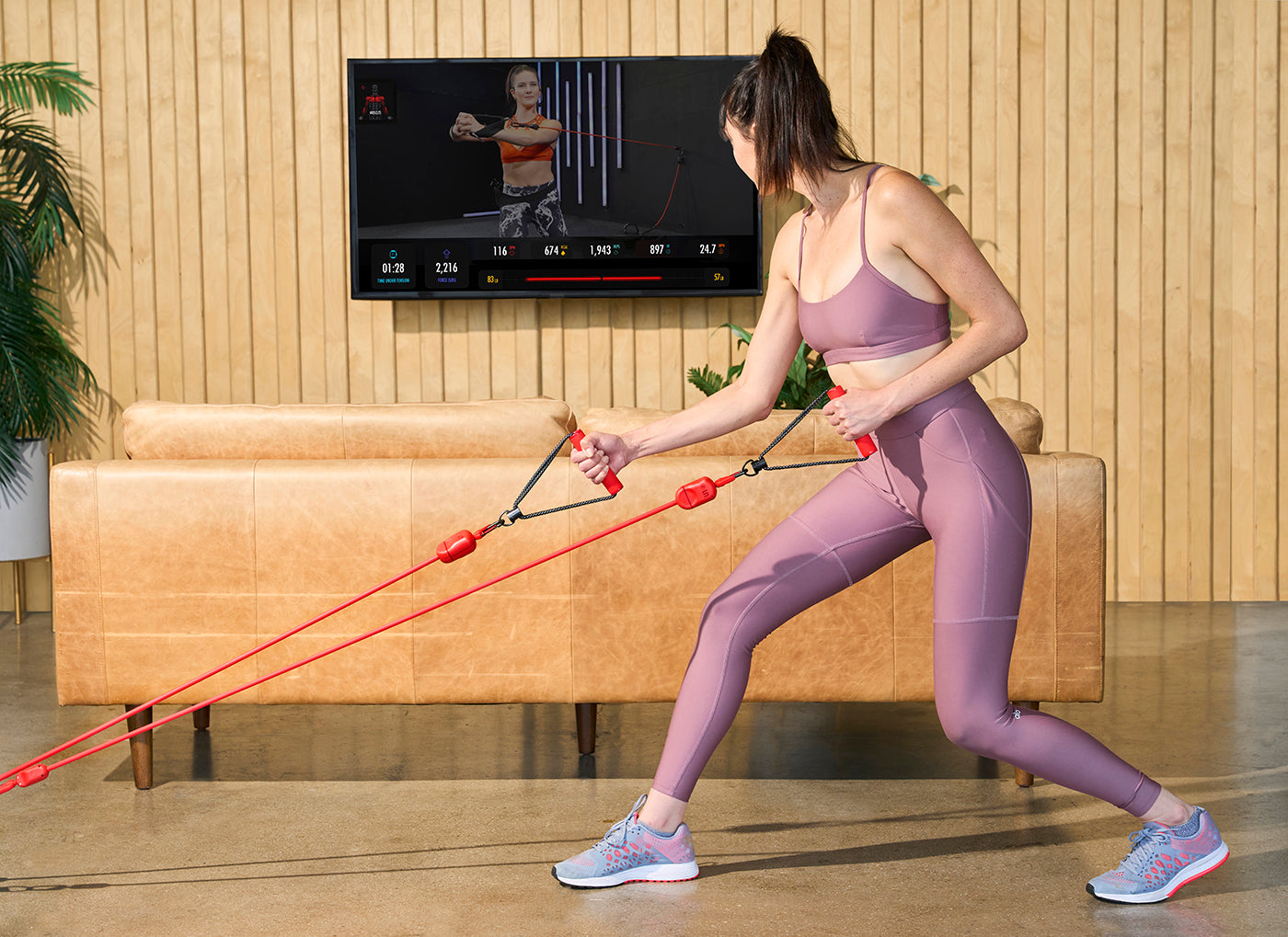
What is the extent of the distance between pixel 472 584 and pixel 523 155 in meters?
2.62

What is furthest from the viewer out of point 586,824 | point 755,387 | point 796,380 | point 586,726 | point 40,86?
point 796,380

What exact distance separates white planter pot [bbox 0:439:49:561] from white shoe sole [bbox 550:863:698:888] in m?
2.85

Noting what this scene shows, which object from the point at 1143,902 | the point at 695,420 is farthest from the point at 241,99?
the point at 1143,902

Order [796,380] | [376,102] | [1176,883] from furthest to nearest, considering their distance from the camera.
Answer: [376,102] → [796,380] → [1176,883]

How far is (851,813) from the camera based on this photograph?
7.21 ft

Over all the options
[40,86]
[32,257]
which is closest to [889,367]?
[40,86]

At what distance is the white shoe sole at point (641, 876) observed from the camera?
1.85m

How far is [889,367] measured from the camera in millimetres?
1717

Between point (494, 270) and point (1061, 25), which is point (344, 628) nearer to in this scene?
point (494, 270)

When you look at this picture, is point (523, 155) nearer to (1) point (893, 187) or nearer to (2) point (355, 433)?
(2) point (355, 433)

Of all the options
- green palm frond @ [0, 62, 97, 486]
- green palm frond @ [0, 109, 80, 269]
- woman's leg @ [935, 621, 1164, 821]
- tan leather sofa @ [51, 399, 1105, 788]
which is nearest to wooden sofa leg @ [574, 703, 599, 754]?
tan leather sofa @ [51, 399, 1105, 788]

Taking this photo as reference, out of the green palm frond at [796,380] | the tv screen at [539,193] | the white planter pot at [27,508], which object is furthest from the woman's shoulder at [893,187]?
the white planter pot at [27,508]

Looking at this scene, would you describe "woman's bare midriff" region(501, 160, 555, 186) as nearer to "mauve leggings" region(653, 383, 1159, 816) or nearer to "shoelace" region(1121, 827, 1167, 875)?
"mauve leggings" region(653, 383, 1159, 816)

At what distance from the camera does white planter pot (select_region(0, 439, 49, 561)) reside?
3969mm
